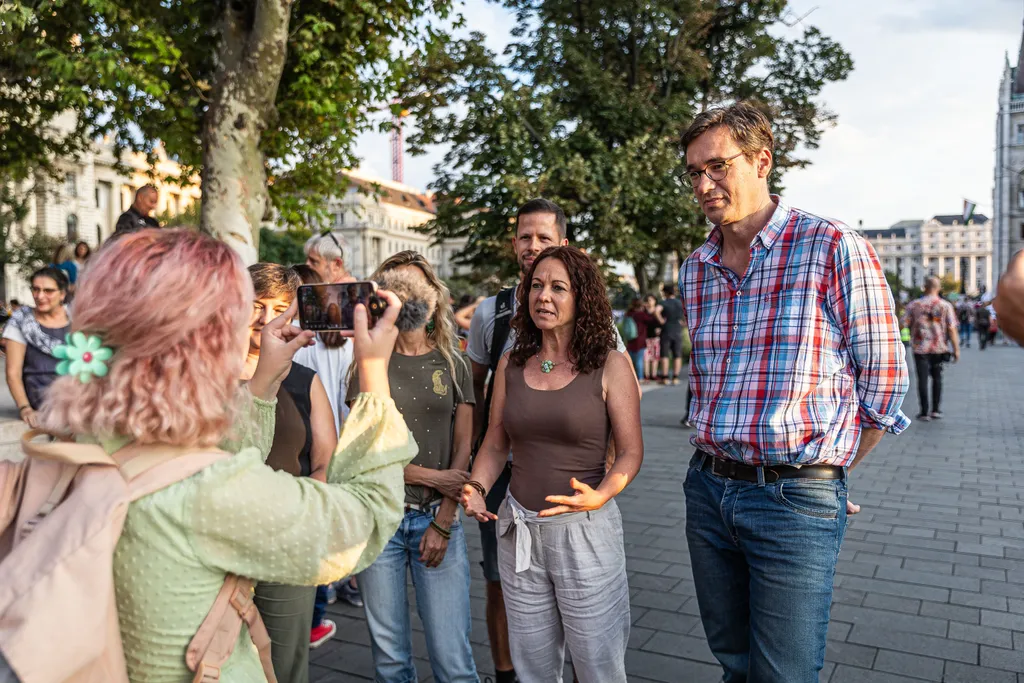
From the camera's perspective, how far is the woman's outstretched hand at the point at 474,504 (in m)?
2.85

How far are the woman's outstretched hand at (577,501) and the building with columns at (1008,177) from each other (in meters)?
89.1

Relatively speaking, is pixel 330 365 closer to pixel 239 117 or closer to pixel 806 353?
pixel 806 353

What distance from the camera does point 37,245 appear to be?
43.8 m

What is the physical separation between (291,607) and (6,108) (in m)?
11.5

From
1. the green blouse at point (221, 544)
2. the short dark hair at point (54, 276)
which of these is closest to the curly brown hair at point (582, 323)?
the green blouse at point (221, 544)

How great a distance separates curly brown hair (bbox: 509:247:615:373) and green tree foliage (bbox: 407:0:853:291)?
595 inches

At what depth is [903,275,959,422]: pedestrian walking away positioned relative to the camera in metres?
11.9

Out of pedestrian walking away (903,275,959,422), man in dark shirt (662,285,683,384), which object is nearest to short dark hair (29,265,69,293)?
pedestrian walking away (903,275,959,422)

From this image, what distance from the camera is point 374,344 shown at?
181 centimetres

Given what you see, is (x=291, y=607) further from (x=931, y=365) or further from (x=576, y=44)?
(x=576, y=44)

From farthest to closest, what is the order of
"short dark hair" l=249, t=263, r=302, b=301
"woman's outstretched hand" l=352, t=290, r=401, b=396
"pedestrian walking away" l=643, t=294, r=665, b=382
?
1. "pedestrian walking away" l=643, t=294, r=665, b=382
2. "short dark hair" l=249, t=263, r=302, b=301
3. "woman's outstretched hand" l=352, t=290, r=401, b=396

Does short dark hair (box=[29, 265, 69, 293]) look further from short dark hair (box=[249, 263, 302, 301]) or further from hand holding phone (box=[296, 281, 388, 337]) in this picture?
hand holding phone (box=[296, 281, 388, 337])

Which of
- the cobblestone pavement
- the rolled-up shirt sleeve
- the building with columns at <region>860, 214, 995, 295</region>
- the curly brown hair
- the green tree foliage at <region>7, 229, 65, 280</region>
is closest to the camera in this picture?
the rolled-up shirt sleeve

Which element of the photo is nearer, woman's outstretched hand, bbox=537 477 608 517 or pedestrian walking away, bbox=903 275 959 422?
woman's outstretched hand, bbox=537 477 608 517
